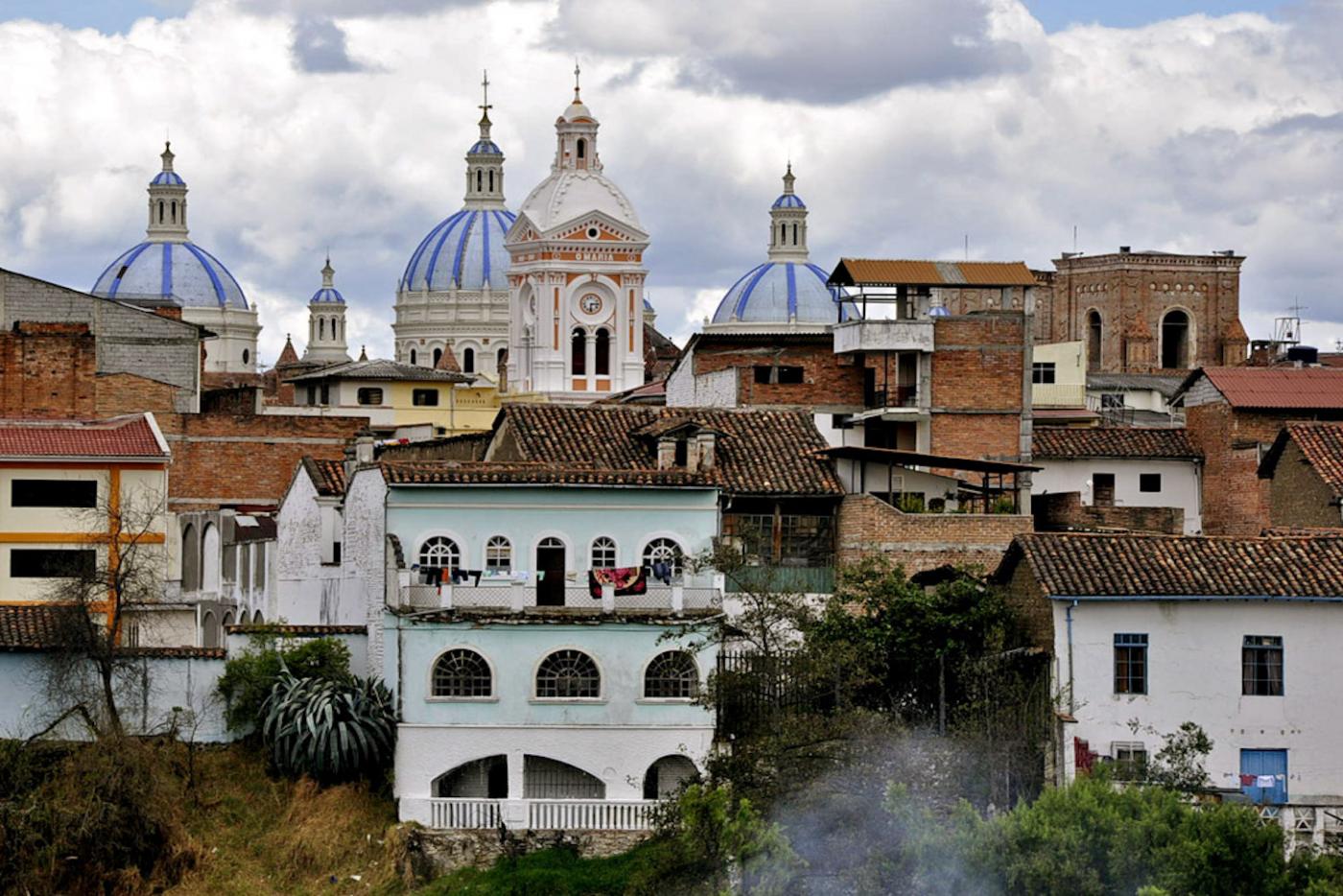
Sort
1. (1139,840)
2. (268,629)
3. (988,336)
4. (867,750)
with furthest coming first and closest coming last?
(988,336) < (268,629) < (867,750) < (1139,840)

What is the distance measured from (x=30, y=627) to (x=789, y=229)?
8207cm

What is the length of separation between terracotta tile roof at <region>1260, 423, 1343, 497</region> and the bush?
19.6m

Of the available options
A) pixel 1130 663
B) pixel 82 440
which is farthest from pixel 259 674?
pixel 82 440

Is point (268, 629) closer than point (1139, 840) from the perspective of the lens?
No

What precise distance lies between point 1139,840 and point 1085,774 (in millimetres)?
6599

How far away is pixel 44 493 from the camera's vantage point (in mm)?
62250

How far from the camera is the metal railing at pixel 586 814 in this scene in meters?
46.5

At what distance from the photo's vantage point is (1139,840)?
39000 mm

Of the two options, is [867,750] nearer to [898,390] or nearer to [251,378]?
[898,390]

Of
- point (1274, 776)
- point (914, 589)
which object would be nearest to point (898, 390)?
point (914, 589)

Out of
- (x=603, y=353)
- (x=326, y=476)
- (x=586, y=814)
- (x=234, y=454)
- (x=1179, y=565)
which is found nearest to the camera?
(x=586, y=814)

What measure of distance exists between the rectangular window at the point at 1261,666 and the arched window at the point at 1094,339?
66.3 m

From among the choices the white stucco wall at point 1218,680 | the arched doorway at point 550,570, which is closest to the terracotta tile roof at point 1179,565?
the white stucco wall at point 1218,680

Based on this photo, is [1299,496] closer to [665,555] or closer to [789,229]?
[665,555]
